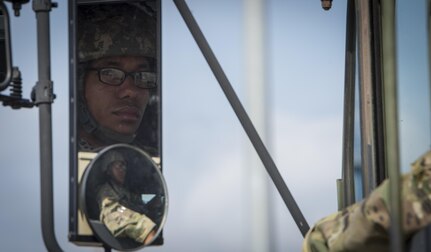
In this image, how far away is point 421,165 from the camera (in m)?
3.67

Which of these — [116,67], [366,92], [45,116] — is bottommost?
[45,116]

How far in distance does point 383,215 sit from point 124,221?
6.37ft

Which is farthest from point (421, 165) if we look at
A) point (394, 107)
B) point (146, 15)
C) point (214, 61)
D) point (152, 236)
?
A: point (146, 15)

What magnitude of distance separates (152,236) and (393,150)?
227 cm

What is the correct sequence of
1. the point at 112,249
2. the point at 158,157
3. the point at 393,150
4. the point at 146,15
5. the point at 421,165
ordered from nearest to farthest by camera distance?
the point at 393,150
the point at 421,165
the point at 112,249
the point at 158,157
the point at 146,15

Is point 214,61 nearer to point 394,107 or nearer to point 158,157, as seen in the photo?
point 158,157

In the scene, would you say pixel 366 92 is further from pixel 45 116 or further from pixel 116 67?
pixel 45 116

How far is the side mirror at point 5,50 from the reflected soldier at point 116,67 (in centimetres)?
44

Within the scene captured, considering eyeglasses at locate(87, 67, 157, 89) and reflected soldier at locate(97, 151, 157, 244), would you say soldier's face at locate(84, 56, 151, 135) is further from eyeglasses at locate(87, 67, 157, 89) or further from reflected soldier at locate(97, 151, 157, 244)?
reflected soldier at locate(97, 151, 157, 244)

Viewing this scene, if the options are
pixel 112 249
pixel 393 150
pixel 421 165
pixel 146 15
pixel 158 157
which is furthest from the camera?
pixel 146 15

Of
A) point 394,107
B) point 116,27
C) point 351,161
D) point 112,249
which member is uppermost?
point 116,27

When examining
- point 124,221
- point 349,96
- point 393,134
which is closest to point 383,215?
point 393,134

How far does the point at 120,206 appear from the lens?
5270 mm

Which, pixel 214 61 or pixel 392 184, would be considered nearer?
pixel 392 184
